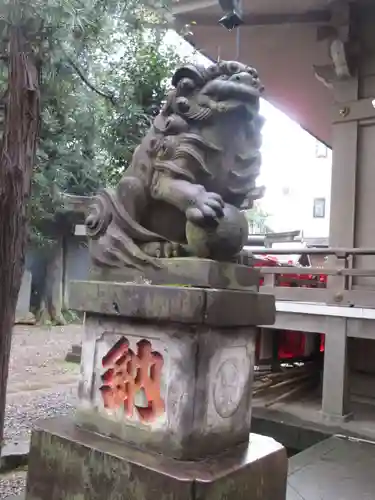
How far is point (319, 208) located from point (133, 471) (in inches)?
1219

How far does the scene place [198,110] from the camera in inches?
99.5

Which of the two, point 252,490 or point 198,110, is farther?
point 198,110

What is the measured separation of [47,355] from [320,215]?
24.5 meters

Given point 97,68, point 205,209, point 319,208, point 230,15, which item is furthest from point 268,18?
point 319,208

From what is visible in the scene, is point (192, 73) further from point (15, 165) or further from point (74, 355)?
point (74, 355)

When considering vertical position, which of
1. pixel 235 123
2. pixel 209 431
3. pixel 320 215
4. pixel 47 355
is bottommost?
pixel 47 355

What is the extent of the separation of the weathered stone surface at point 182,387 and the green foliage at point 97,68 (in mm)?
2240

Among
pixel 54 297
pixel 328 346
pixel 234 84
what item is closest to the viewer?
pixel 234 84

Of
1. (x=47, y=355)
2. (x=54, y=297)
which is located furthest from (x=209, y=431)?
(x=54, y=297)

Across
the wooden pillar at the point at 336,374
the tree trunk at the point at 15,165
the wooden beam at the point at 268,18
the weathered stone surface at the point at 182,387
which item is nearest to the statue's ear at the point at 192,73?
the weathered stone surface at the point at 182,387

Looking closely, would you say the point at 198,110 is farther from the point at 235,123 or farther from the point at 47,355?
the point at 47,355

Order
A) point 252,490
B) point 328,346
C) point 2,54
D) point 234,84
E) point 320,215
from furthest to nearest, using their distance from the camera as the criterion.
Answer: point 320,215 < point 328,346 < point 2,54 < point 234,84 < point 252,490

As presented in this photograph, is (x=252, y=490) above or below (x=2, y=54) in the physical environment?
below

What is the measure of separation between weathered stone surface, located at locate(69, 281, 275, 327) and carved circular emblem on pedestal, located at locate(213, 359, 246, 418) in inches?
8.6
